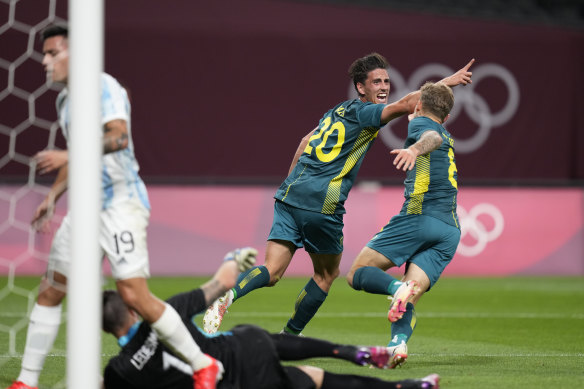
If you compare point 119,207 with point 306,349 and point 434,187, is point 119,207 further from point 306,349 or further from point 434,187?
point 434,187

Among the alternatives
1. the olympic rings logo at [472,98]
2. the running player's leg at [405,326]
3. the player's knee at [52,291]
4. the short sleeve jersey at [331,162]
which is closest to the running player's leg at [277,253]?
the short sleeve jersey at [331,162]

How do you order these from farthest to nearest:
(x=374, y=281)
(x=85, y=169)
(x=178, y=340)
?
(x=374, y=281), (x=178, y=340), (x=85, y=169)

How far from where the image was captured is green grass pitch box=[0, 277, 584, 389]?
5.34 metres

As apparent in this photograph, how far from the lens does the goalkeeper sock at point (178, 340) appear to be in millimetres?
4129

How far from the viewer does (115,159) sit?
4438 millimetres

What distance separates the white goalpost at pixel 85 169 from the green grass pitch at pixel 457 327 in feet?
4.54

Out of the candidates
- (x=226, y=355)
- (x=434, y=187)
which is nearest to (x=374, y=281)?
(x=434, y=187)

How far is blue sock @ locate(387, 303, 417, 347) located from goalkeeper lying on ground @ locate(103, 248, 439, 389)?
4.04ft

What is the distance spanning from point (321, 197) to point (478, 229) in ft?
26.0

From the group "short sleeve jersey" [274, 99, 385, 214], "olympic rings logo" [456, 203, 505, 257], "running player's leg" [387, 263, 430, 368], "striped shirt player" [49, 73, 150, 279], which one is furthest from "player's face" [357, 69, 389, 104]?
"olympic rings logo" [456, 203, 505, 257]

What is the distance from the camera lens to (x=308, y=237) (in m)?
6.53

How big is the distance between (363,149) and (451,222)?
818 mm

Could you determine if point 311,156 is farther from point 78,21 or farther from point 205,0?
point 205,0

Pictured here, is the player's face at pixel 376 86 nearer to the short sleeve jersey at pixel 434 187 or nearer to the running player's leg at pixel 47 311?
the short sleeve jersey at pixel 434 187
